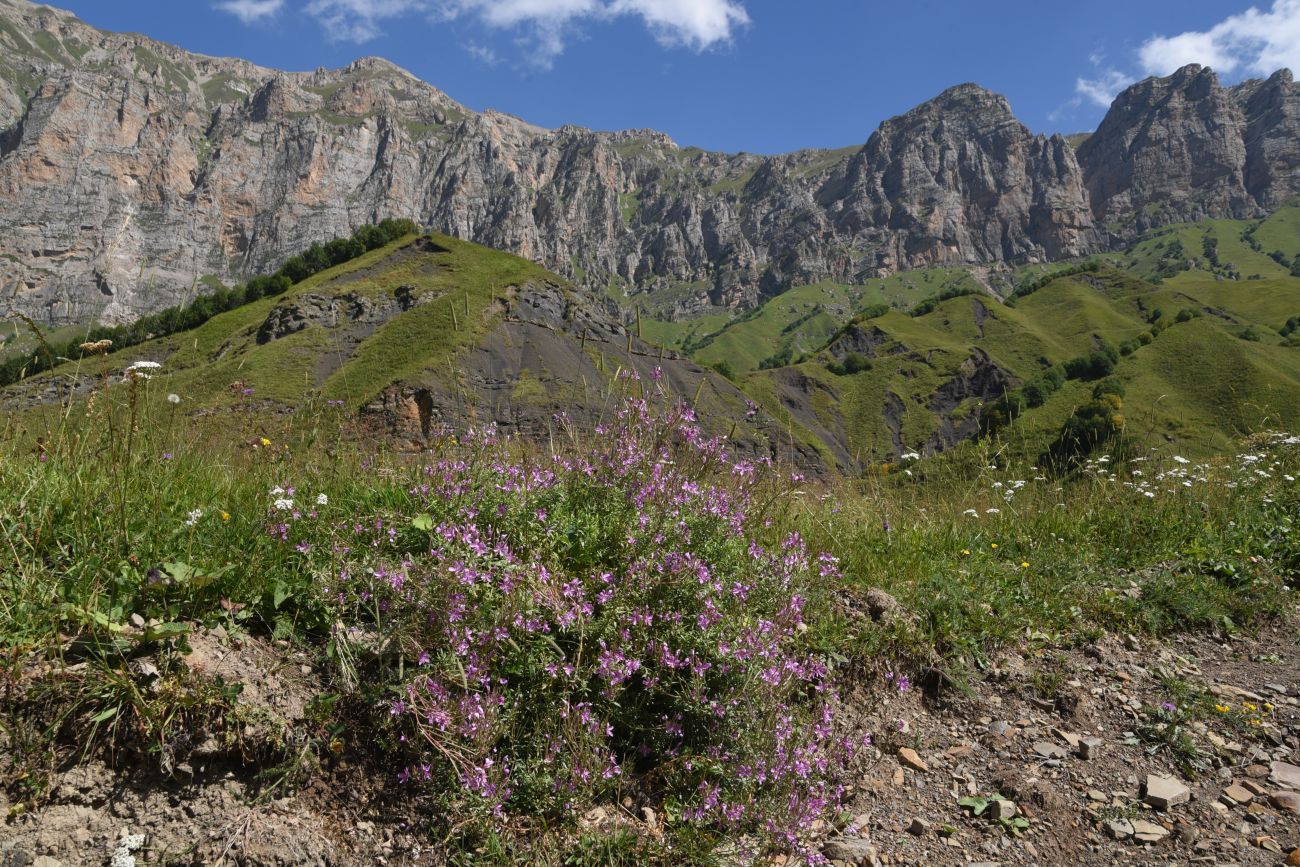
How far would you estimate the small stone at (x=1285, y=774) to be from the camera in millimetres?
3311

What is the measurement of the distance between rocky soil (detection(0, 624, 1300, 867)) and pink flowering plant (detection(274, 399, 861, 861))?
0.24 meters

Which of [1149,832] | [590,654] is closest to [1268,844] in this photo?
[1149,832]

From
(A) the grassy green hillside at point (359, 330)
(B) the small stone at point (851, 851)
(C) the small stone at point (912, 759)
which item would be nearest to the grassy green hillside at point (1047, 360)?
(A) the grassy green hillside at point (359, 330)

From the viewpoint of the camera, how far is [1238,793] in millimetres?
3256

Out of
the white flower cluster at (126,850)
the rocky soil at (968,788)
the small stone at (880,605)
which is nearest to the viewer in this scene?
the white flower cluster at (126,850)

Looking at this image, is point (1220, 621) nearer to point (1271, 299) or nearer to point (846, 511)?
point (846, 511)

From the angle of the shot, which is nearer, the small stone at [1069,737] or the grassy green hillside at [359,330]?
the small stone at [1069,737]

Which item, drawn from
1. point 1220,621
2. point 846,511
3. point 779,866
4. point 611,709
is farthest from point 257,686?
point 1220,621

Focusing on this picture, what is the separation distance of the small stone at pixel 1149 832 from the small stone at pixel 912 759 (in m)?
0.91

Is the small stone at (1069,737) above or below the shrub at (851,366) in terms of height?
below

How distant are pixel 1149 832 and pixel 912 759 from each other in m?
1.03

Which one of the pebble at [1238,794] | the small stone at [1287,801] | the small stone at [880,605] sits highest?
the small stone at [880,605]

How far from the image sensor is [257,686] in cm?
279

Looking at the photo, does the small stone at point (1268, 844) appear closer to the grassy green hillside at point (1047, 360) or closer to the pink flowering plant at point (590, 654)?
the pink flowering plant at point (590, 654)
